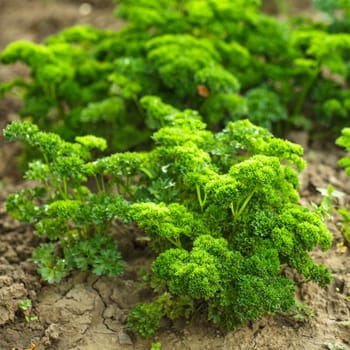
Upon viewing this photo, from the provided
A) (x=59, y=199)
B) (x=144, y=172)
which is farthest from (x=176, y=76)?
(x=59, y=199)

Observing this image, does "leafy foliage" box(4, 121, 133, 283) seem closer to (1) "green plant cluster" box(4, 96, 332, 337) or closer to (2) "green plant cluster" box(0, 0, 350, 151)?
(1) "green plant cluster" box(4, 96, 332, 337)

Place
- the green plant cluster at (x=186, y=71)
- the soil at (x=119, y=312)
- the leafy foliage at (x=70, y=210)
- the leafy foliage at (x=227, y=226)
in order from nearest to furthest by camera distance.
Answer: the leafy foliage at (x=227, y=226) → the soil at (x=119, y=312) → the leafy foliage at (x=70, y=210) → the green plant cluster at (x=186, y=71)

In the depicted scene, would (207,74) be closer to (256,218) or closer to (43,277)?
(256,218)

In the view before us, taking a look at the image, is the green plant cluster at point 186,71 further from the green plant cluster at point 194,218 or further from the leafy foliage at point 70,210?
the leafy foliage at point 70,210

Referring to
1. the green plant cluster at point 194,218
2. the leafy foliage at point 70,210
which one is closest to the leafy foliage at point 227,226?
the green plant cluster at point 194,218

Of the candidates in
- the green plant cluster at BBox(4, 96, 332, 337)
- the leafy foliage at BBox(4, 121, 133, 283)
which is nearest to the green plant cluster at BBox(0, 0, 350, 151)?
the green plant cluster at BBox(4, 96, 332, 337)

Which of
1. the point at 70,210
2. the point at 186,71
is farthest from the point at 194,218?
the point at 186,71
